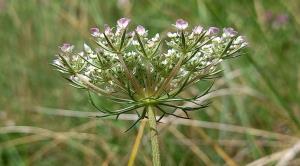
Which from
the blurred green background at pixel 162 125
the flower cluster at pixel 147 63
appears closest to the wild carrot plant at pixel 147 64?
the flower cluster at pixel 147 63

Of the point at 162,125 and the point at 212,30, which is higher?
the point at 212,30

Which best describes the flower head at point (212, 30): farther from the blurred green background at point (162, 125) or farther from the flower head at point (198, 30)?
the blurred green background at point (162, 125)

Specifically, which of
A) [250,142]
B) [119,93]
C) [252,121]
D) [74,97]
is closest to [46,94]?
[74,97]

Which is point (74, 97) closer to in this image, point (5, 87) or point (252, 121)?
point (5, 87)

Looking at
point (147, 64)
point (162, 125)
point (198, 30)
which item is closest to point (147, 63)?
point (147, 64)

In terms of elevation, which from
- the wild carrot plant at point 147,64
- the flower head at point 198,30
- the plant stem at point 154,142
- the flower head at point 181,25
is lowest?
the plant stem at point 154,142

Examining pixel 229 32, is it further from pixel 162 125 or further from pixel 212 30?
pixel 162 125

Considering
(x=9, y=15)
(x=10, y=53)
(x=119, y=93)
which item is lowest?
(x=119, y=93)
